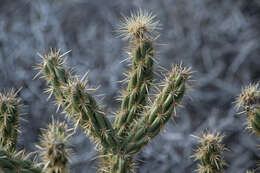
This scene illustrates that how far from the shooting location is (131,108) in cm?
196

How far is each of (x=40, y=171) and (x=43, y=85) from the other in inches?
96.8

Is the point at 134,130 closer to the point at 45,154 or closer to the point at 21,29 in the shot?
the point at 45,154

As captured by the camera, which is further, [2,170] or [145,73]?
[145,73]

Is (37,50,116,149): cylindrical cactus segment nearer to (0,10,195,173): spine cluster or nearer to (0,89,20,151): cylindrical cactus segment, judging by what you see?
(0,10,195,173): spine cluster

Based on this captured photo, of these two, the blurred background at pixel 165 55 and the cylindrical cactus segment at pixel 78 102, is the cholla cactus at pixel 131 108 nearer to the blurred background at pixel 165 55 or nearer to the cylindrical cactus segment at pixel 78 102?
the cylindrical cactus segment at pixel 78 102

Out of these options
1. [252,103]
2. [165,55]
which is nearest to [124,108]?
[252,103]

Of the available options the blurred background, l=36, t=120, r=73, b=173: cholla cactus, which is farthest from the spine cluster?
the blurred background

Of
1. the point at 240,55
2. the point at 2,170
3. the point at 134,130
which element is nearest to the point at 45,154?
the point at 2,170

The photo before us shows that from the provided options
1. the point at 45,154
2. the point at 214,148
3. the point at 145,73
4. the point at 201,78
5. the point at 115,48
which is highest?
the point at 115,48

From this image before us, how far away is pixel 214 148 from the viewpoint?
1.79 m

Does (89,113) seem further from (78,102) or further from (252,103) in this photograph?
(252,103)

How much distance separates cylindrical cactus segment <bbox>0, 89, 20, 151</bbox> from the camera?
1.84 metres

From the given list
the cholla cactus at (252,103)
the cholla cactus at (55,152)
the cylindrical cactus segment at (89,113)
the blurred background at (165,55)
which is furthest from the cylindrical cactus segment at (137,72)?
the blurred background at (165,55)

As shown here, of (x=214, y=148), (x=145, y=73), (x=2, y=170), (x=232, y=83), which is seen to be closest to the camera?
(x=2, y=170)
